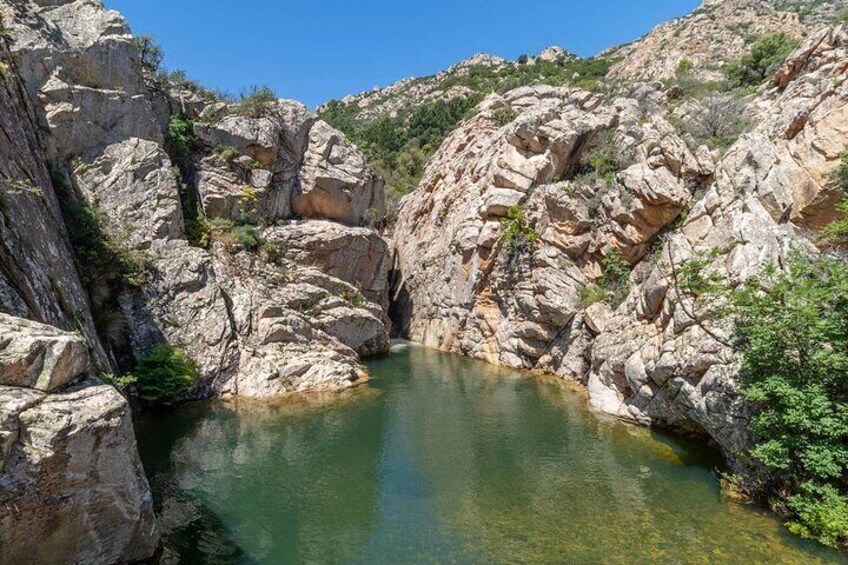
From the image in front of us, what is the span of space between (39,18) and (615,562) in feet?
97.3

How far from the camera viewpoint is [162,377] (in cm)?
1881

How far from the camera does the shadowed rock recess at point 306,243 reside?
7855mm

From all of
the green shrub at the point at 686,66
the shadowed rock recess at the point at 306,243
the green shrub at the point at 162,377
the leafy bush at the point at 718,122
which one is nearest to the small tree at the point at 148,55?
the shadowed rock recess at the point at 306,243

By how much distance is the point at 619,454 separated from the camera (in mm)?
15562

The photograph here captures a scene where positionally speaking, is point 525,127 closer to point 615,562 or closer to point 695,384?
point 695,384

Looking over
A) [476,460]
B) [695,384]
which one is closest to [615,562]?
[476,460]

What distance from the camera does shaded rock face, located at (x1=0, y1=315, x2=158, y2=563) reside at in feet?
21.3

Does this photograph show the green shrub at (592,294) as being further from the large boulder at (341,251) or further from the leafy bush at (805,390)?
the large boulder at (341,251)

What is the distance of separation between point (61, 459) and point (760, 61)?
150 feet

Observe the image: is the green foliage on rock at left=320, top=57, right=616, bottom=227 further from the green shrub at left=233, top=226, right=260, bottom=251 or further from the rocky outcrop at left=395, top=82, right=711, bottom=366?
the green shrub at left=233, top=226, right=260, bottom=251

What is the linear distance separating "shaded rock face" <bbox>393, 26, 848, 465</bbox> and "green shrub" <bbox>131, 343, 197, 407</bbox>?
16.9 meters

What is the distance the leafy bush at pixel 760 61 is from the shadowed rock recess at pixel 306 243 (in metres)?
5.05

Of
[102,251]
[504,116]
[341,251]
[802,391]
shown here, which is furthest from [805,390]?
[504,116]

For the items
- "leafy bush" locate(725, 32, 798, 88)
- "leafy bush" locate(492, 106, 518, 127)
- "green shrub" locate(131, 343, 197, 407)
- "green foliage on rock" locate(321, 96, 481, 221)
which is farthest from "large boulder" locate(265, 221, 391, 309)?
"leafy bush" locate(725, 32, 798, 88)
